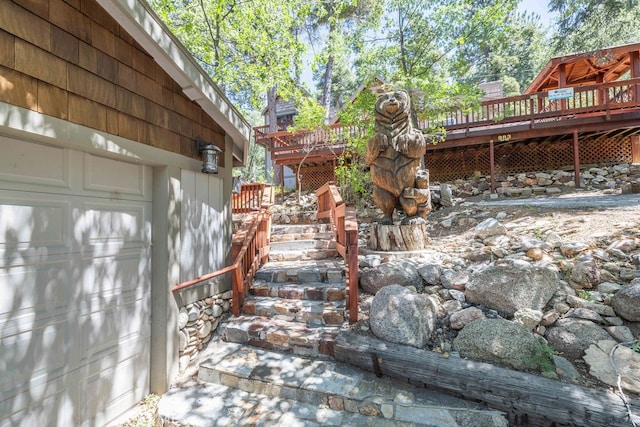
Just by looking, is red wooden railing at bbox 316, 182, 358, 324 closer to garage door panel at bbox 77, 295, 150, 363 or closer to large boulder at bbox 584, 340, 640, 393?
large boulder at bbox 584, 340, 640, 393

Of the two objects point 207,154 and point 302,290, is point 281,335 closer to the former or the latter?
point 302,290

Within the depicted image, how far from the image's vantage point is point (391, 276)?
3.50 metres

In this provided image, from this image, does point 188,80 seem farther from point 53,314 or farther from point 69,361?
point 69,361

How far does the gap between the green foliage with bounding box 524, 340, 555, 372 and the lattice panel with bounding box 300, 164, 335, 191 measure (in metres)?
9.65

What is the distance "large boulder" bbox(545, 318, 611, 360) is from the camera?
2.40 metres

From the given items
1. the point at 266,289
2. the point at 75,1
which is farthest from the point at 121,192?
the point at 266,289

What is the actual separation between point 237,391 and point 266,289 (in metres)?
1.29

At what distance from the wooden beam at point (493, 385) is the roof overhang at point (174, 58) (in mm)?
2831

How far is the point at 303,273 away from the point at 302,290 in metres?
0.37

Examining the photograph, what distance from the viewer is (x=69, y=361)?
87.0 inches

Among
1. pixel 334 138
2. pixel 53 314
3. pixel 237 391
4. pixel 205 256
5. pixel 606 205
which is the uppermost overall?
pixel 334 138

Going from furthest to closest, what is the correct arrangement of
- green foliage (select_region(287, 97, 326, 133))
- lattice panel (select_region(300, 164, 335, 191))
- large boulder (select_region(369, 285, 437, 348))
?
lattice panel (select_region(300, 164, 335, 191)) < green foliage (select_region(287, 97, 326, 133)) < large boulder (select_region(369, 285, 437, 348))

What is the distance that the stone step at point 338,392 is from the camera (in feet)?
7.27

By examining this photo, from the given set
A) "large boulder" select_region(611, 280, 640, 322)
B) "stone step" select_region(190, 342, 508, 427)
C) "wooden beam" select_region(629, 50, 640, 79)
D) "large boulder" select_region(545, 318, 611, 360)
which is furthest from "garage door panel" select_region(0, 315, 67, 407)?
"wooden beam" select_region(629, 50, 640, 79)
